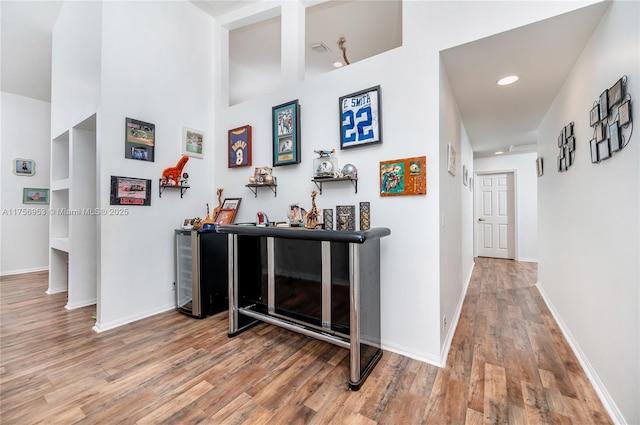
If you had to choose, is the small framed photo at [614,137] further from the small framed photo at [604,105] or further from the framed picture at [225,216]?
the framed picture at [225,216]

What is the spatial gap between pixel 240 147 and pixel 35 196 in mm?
4666

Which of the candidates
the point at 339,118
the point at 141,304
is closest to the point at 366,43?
the point at 339,118

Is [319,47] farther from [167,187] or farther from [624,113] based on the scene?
[624,113]

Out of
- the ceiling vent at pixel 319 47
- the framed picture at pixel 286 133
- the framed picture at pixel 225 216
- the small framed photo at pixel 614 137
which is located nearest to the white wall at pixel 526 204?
the ceiling vent at pixel 319 47

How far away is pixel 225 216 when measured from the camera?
3131mm

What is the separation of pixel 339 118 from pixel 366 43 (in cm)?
215

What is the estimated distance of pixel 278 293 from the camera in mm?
2342

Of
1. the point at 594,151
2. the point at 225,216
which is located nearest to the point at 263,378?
the point at 225,216

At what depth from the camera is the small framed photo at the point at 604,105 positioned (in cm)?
156

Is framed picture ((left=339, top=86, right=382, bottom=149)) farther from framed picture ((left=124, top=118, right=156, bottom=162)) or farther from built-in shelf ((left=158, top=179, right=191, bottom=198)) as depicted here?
framed picture ((left=124, top=118, right=156, bottom=162))

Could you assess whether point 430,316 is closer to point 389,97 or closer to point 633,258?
point 633,258

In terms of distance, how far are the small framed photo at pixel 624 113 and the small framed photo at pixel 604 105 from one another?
0.61ft

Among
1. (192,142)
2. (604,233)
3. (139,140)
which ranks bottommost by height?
(604,233)

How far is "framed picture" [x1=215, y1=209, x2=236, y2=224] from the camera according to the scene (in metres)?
3.09
